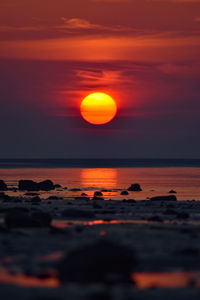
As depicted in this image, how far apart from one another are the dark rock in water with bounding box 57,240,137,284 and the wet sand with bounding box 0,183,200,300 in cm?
17

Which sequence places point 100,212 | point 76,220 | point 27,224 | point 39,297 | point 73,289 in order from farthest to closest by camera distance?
point 100,212
point 76,220
point 27,224
point 73,289
point 39,297

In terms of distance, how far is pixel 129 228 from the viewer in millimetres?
34312

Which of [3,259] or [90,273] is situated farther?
[3,259]

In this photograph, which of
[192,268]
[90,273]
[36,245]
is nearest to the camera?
[90,273]

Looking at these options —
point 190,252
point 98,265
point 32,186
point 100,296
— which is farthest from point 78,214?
point 32,186

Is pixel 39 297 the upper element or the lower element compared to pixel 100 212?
lower

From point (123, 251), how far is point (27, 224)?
1336cm

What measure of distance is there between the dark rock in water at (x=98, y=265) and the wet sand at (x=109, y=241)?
0.55ft

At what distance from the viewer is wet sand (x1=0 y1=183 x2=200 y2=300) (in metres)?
18.7

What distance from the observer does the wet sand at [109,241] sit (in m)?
18.7

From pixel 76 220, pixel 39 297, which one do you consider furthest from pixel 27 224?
pixel 39 297

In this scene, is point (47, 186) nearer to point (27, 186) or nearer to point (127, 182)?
point (27, 186)

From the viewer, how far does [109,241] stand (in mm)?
Result: 27000

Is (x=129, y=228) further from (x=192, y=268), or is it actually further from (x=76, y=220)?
(x=192, y=268)
